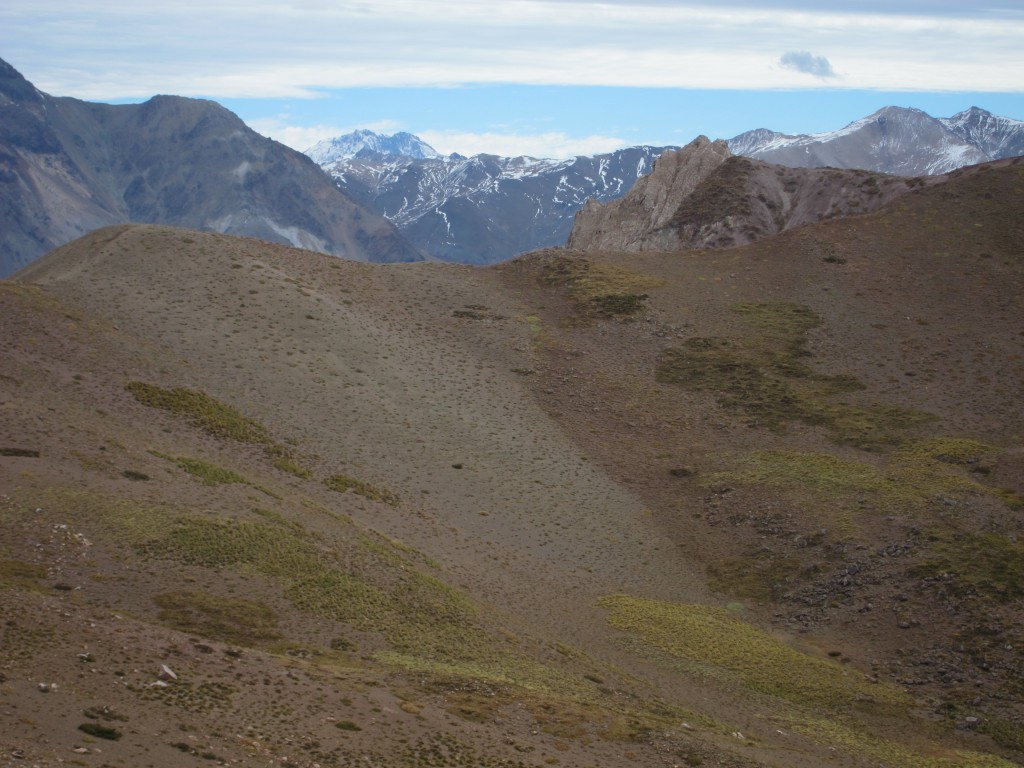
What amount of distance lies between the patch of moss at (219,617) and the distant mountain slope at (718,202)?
8479 cm

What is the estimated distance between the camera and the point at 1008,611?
47156 mm

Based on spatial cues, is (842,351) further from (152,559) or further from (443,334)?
(152,559)

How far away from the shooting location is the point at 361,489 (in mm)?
56719

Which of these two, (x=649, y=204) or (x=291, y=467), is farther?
(x=649, y=204)

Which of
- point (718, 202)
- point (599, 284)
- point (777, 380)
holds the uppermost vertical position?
point (718, 202)

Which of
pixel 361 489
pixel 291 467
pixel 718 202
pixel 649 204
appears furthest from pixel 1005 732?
pixel 649 204

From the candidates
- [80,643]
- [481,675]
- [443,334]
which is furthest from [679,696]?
[443,334]

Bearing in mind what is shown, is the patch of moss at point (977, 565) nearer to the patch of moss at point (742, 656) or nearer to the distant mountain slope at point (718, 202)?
the patch of moss at point (742, 656)

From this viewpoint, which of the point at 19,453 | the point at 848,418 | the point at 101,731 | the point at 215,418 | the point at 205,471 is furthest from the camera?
the point at 848,418

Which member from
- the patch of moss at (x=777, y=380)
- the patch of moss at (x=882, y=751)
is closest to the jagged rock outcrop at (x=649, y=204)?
the patch of moss at (x=777, y=380)

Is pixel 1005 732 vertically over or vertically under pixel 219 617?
under

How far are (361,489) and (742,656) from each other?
869 inches

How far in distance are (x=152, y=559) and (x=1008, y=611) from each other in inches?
1457

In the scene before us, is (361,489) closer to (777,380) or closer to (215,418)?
(215,418)
